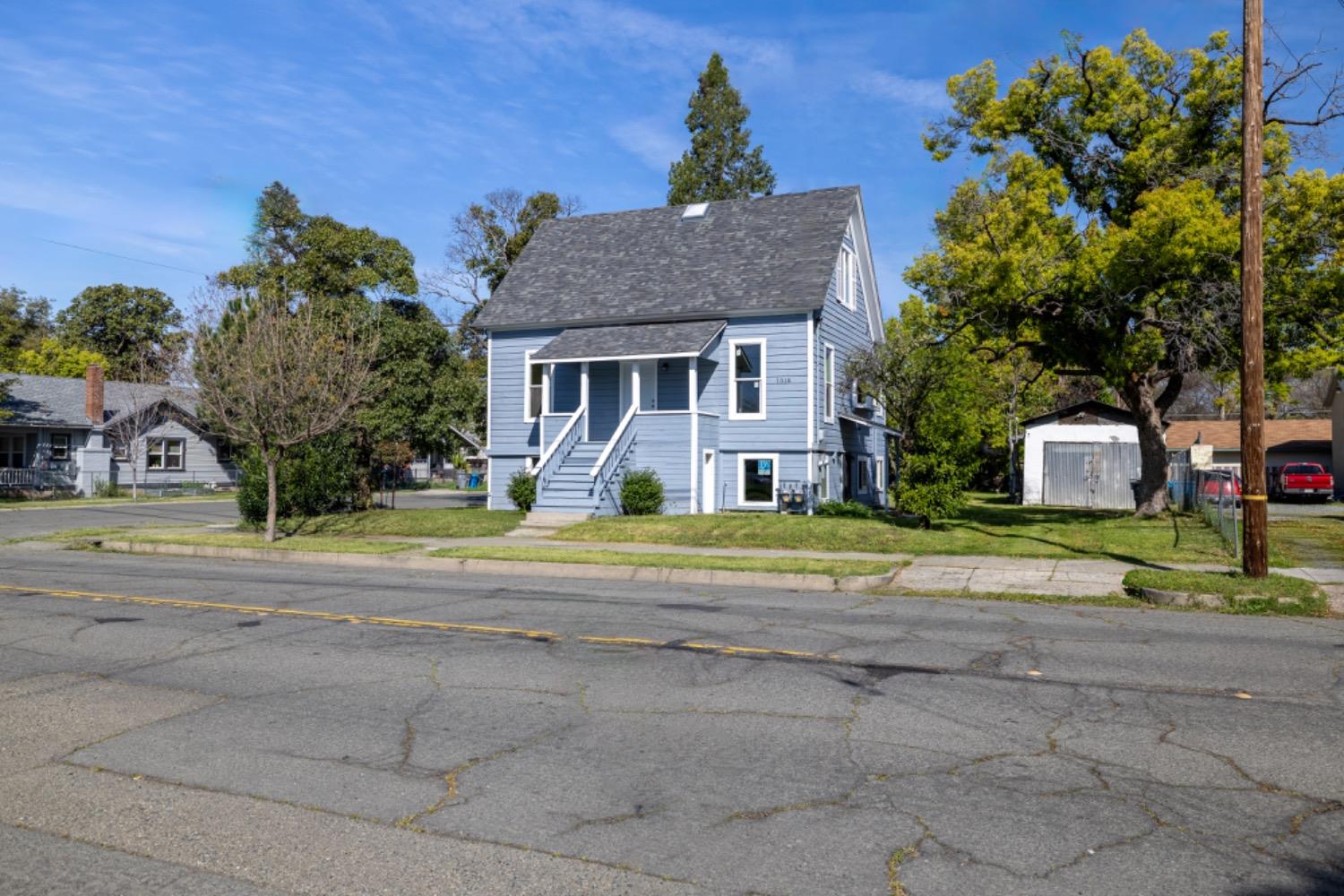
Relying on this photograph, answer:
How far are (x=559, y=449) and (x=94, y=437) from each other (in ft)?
105

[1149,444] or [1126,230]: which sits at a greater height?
[1126,230]

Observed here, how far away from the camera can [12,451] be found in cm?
4372

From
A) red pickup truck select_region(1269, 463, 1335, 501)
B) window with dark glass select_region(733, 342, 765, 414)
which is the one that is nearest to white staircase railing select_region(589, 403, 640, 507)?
window with dark glass select_region(733, 342, 765, 414)

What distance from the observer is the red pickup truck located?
43219mm

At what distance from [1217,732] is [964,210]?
30.9 m

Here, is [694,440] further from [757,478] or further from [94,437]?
[94,437]

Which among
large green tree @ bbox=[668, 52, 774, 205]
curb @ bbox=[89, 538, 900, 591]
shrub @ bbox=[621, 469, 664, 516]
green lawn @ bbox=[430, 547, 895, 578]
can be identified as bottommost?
curb @ bbox=[89, 538, 900, 591]

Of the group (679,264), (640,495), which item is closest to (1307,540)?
(640,495)

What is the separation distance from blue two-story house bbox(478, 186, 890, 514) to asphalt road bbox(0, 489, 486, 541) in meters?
9.49

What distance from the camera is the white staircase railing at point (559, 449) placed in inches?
933

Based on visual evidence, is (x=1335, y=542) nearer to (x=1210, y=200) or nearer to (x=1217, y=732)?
(x=1210, y=200)

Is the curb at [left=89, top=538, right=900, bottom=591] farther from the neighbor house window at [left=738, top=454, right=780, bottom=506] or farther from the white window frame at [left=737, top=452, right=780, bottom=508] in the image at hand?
the neighbor house window at [left=738, top=454, right=780, bottom=506]

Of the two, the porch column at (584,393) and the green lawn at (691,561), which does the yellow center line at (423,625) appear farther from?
the porch column at (584,393)

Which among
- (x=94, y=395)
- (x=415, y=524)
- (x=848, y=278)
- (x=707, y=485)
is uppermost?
(x=848, y=278)
